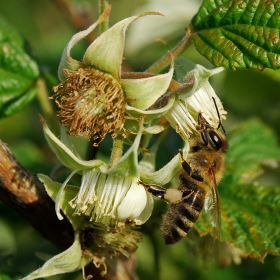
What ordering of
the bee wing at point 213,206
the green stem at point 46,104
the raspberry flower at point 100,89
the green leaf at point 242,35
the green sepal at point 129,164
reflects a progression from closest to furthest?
1. the green sepal at point 129,164
2. the raspberry flower at point 100,89
3. the green leaf at point 242,35
4. the bee wing at point 213,206
5. the green stem at point 46,104

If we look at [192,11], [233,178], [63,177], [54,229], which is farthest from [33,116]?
[54,229]

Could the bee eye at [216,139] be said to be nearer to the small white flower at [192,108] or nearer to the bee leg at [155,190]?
the small white flower at [192,108]

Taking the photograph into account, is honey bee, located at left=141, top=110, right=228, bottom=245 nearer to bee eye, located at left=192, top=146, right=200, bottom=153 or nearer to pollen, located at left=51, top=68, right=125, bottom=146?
bee eye, located at left=192, top=146, right=200, bottom=153

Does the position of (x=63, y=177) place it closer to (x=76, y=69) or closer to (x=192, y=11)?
(x=76, y=69)

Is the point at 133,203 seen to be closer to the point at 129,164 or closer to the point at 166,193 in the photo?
the point at 129,164

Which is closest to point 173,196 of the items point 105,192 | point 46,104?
point 105,192

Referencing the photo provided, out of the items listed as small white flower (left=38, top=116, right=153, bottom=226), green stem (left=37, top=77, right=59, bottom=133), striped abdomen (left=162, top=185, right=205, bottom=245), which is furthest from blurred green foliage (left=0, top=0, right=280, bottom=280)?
Result: small white flower (left=38, top=116, right=153, bottom=226)

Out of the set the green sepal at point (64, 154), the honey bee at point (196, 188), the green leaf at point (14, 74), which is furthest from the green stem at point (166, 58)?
the green leaf at point (14, 74)
